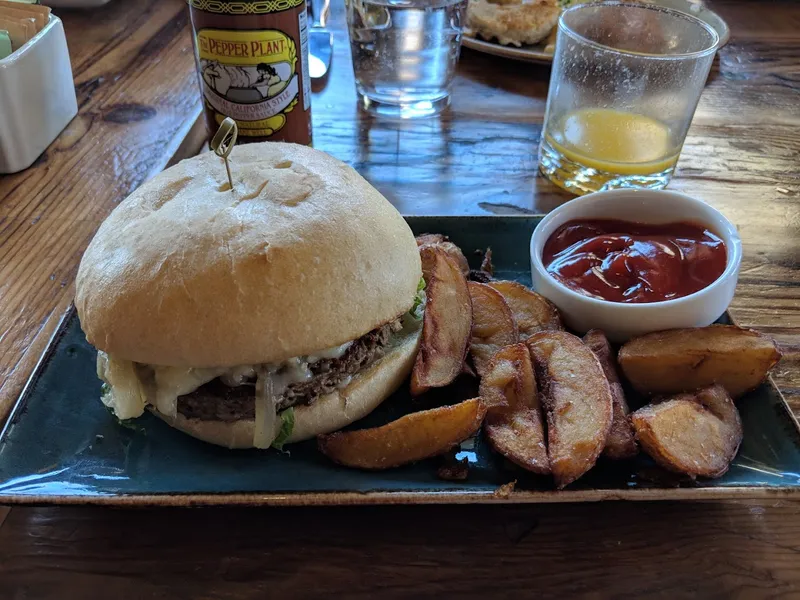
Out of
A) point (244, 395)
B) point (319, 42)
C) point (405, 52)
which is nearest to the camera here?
point (244, 395)

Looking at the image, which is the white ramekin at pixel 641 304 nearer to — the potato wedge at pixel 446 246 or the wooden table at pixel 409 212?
the potato wedge at pixel 446 246

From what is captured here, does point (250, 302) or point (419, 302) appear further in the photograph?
point (419, 302)

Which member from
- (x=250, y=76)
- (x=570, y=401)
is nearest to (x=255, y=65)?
(x=250, y=76)

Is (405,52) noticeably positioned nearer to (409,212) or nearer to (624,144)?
(409,212)

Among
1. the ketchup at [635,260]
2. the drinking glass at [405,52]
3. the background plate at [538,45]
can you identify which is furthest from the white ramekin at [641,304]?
the background plate at [538,45]

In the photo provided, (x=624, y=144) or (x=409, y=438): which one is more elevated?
(x=624, y=144)

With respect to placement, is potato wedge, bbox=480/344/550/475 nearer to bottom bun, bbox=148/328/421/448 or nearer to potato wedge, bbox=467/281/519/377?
potato wedge, bbox=467/281/519/377

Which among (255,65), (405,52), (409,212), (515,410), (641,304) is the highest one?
(255,65)
